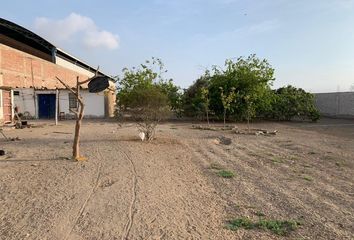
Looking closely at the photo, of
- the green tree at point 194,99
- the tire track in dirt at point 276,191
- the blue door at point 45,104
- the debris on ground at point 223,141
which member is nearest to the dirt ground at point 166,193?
the tire track in dirt at point 276,191

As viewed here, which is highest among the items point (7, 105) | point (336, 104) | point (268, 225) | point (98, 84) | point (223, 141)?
point (98, 84)

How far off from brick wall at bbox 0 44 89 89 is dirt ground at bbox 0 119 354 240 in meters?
14.1

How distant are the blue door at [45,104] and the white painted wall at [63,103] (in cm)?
49

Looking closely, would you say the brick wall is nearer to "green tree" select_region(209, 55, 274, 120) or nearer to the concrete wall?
"green tree" select_region(209, 55, 274, 120)

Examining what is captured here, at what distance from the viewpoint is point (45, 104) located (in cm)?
3153

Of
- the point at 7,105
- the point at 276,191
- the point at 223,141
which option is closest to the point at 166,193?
the point at 276,191

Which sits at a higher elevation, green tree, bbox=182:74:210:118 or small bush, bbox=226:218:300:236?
green tree, bbox=182:74:210:118

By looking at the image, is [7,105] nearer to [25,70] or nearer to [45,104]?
[25,70]

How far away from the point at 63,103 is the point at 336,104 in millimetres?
21297

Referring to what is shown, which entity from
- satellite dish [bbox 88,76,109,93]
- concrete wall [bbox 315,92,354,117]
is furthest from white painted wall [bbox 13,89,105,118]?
satellite dish [bbox 88,76,109,93]

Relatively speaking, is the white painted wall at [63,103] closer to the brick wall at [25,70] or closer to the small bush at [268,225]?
the brick wall at [25,70]

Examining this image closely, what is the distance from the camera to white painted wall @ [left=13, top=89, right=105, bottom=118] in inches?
1192

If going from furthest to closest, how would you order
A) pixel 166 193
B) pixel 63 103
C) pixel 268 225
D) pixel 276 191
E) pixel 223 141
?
pixel 63 103 → pixel 223 141 → pixel 276 191 → pixel 166 193 → pixel 268 225

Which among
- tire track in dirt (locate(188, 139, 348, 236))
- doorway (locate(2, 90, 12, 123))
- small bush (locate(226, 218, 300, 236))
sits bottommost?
small bush (locate(226, 218, 300, 236))
